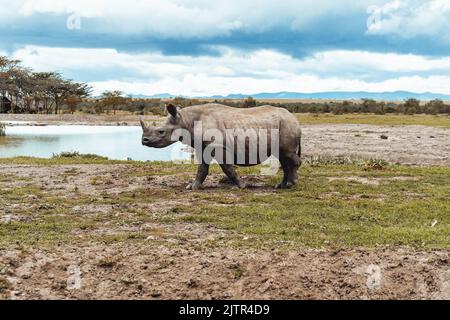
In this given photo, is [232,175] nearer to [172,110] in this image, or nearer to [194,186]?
[194,186]

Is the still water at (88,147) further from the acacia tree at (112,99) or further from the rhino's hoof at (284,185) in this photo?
the acacia tree at (112,99)

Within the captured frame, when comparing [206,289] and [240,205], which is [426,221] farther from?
[206,289]

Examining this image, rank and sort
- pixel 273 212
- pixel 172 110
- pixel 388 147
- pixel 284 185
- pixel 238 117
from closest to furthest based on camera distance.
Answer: pixel 273 212, pixel 172 110, pixel 238 117, pixel 284 185, pixel 388 147

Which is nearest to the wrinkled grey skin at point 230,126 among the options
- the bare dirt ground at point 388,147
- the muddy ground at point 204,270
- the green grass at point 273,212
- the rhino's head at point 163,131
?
the rhino's head at point 163,131

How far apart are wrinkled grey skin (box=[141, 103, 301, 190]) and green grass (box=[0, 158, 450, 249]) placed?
45 centimetres

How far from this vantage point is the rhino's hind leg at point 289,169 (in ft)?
41.5

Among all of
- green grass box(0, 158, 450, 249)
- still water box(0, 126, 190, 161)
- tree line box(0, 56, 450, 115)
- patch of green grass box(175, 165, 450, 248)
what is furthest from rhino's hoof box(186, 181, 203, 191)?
tree line box(0, 56, 450, 115)

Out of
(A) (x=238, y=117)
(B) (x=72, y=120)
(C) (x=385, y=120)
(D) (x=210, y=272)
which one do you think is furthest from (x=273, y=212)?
(B) (x=72, y=120)

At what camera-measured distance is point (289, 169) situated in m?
12.8

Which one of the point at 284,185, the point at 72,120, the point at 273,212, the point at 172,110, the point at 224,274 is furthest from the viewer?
the point at 72,120

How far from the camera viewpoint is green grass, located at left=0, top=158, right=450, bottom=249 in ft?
26.4

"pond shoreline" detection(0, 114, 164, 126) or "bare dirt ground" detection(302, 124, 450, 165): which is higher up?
"pond shoreline" detection(0, 114, 164, 126)

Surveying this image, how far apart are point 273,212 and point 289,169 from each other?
123 inches

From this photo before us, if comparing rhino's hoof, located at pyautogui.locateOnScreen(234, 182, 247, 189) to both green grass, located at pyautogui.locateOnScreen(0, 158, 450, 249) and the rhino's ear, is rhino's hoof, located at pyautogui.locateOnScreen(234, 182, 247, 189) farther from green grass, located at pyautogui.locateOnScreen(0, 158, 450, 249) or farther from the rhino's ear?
the rhino's ear
